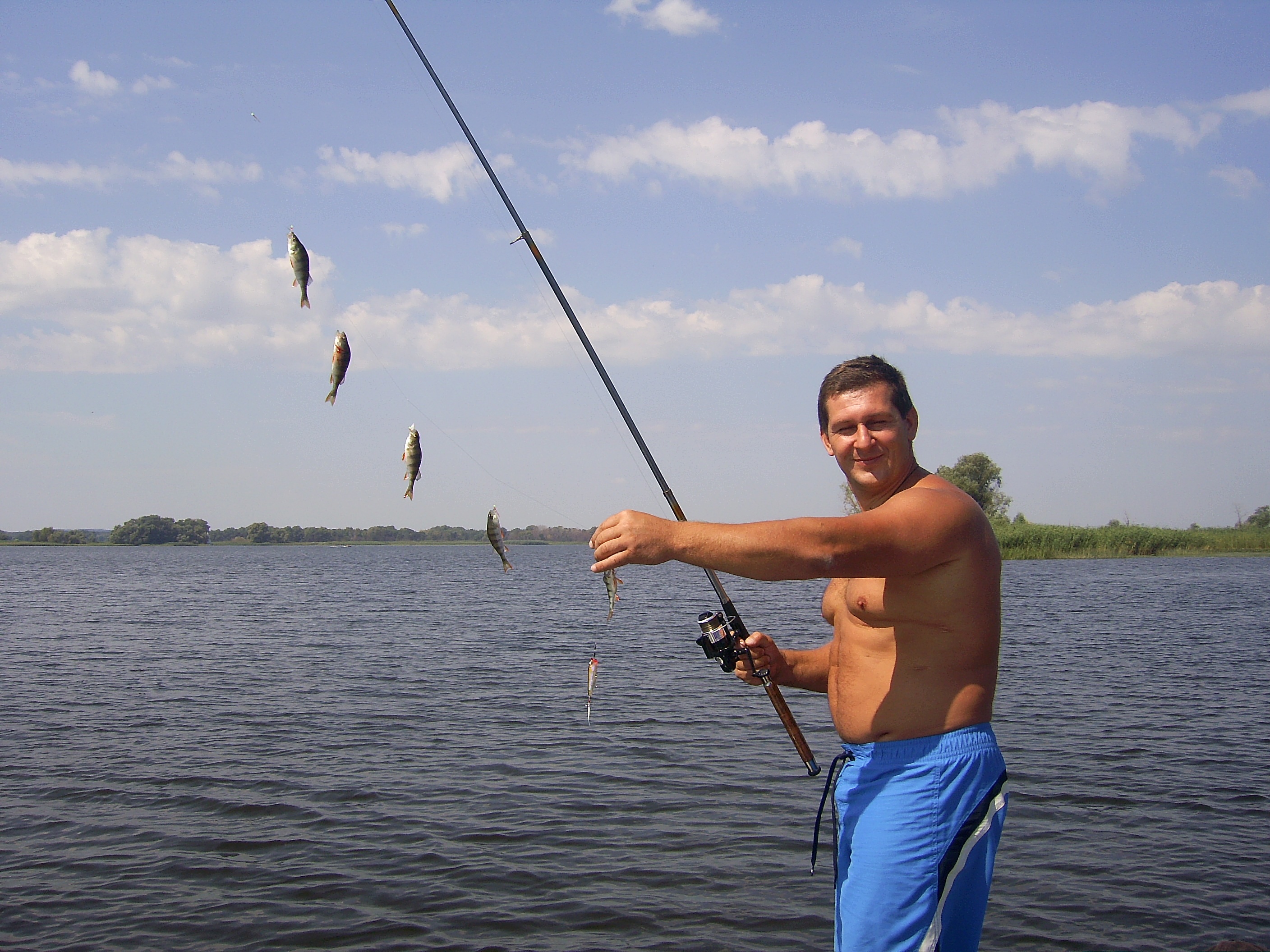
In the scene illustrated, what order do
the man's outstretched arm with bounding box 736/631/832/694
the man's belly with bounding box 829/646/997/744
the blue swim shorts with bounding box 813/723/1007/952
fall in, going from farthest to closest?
the man's outstretched arm with bounding box 736/631/832/694 → the man's belly with bounding box 829/646/997/744 → the blue swim shorts with bounding box 813/723/1007/952

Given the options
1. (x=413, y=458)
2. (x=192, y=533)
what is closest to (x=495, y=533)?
(x=413, y=458)

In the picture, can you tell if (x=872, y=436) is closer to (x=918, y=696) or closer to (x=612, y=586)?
(x=918, y=696)

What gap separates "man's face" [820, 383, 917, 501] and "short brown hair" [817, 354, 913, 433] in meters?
0.01

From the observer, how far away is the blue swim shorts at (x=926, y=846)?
2771mm

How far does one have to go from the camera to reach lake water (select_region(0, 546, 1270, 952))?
611 centimetres

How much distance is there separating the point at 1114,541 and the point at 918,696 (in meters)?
59.0

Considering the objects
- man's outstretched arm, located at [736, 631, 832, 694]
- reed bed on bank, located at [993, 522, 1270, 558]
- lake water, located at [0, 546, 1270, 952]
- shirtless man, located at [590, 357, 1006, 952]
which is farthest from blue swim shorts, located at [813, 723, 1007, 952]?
reed bed on bank, located at [993, 522, 1270, 558]

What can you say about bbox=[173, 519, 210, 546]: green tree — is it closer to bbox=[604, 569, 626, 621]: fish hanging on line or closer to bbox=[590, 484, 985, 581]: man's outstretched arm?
bbox=[604, 569, 626, 621]: fish hanging on line

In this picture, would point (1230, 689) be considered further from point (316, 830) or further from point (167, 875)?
A: point (167, 875)

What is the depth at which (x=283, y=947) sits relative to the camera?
571 centimetres

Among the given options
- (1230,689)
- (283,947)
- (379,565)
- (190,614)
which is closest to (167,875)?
(283,947)

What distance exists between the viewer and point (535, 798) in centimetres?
855

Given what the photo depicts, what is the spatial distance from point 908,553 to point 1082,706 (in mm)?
11477

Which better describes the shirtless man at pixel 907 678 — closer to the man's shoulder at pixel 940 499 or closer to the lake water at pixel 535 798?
the man's shoulder at pixel 940 499
